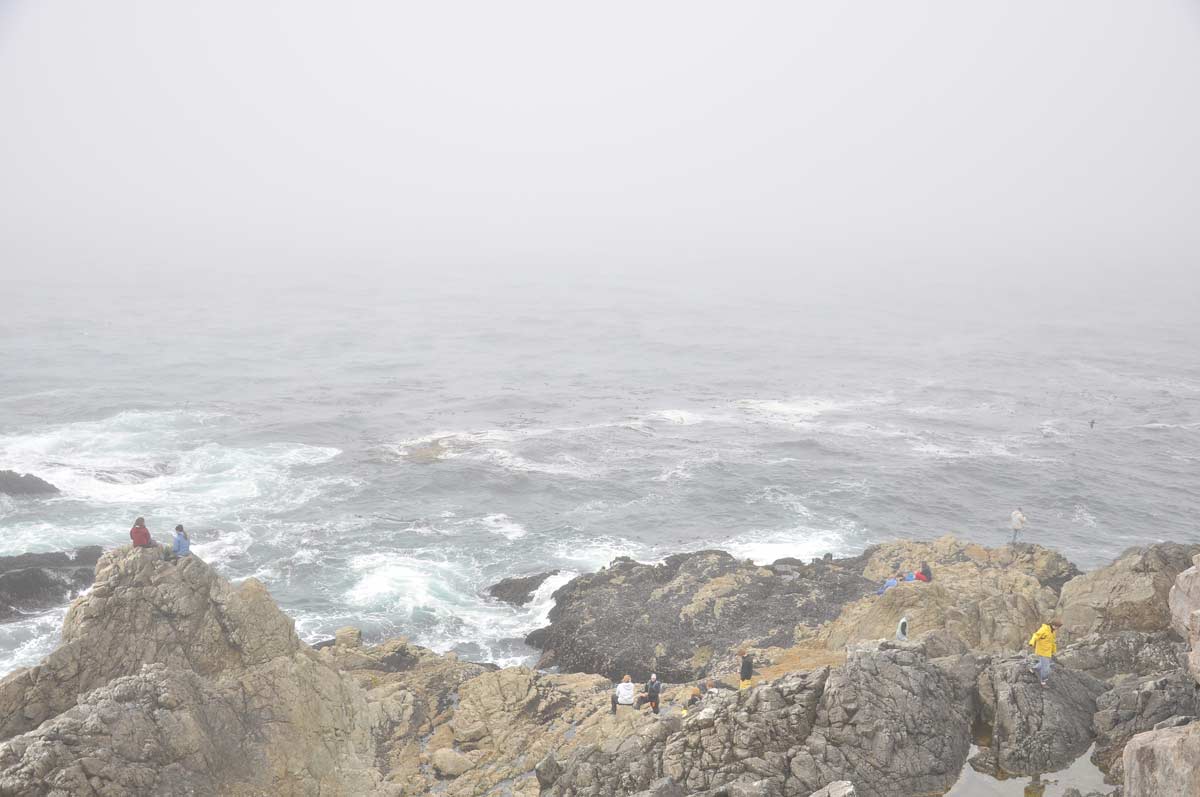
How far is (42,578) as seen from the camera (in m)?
44.1

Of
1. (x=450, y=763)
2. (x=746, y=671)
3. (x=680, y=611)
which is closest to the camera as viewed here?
(x=450, y=763)

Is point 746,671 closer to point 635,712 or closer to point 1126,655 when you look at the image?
point 635,712

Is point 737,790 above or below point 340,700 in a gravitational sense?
above

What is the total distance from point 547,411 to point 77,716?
60.6m

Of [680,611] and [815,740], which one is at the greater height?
[815,740]

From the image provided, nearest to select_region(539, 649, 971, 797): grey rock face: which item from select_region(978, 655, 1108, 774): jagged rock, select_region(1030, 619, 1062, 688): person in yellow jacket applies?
select_region(978, 655, 1108, 774): jagged rock

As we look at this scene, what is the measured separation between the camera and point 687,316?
14225 centimetres

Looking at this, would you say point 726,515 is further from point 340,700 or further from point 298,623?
point 340,700

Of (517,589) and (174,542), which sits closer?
(174,542)

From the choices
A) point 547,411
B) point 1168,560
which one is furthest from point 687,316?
point 1168,560

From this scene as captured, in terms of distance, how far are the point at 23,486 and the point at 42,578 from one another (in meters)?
16.0

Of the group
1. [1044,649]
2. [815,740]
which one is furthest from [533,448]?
[1044,649]

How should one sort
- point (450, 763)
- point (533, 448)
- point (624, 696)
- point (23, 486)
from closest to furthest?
point (450, 763) < point (624, 696) < point (23, 486) < point (533, 448)

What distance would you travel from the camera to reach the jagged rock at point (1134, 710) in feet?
72.7
